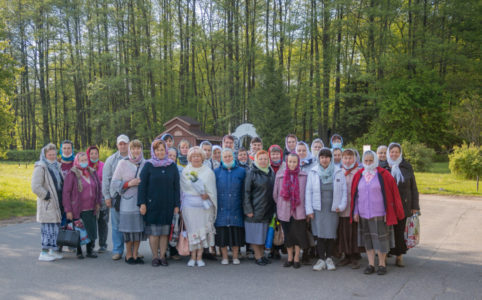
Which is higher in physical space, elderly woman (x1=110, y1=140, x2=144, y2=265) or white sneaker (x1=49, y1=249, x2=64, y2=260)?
elderly woman (x1=110, y1=140, x2=144, y2=265)

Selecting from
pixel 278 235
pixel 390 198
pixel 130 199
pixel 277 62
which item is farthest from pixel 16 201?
pixel 277 62

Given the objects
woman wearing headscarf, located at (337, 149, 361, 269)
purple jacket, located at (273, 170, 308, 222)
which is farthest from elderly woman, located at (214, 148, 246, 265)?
A: woman wearing headscarf, located at (337, 149, 361, 269)

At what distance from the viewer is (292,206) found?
20.9ft

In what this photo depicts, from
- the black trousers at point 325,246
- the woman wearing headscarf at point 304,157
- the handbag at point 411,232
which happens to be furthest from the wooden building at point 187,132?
the handbag at point 411,232

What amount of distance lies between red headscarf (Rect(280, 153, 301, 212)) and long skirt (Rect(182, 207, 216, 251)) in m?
1.36

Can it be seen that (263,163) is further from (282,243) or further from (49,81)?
(49,81)

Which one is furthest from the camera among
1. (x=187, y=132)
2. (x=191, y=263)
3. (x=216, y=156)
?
(x=187, y=132)

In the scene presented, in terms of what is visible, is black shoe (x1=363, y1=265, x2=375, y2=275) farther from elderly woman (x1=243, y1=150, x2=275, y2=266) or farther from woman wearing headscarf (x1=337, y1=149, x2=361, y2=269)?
elderly woman (x1=243, y1=150, x2=275, y2=266)

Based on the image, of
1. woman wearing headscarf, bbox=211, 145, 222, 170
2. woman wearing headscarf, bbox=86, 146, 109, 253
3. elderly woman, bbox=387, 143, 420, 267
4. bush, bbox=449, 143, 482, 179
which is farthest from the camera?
bush, bbox=449, 143, 482, 179

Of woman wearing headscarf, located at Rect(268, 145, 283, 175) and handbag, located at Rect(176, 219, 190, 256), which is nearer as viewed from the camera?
handbag, located at Rect(176, 219, 190, 256)

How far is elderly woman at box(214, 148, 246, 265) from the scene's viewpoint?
6.65 metres

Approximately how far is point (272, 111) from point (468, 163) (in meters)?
13.5

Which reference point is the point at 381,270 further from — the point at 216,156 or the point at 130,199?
the point at 130,199

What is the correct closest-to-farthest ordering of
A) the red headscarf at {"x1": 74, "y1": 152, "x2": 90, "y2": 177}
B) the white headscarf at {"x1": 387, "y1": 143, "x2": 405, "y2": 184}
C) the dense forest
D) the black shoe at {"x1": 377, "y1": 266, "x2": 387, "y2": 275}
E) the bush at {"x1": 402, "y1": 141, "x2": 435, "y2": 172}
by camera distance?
the black shoe at {"x1": 377, "y1": 266, "x2": 387, "y2": 275}
the white headscarf at {"x1": 387, "y1": 143, "x2": 405, "y2": 184}
the red headscarf at {"x1": 74, "y1": 152, "x2": 90, "y2": 177}
the bush at {"x1": 402, "y1": 141, "x2": 435, "y2": 172}
the dense forest
